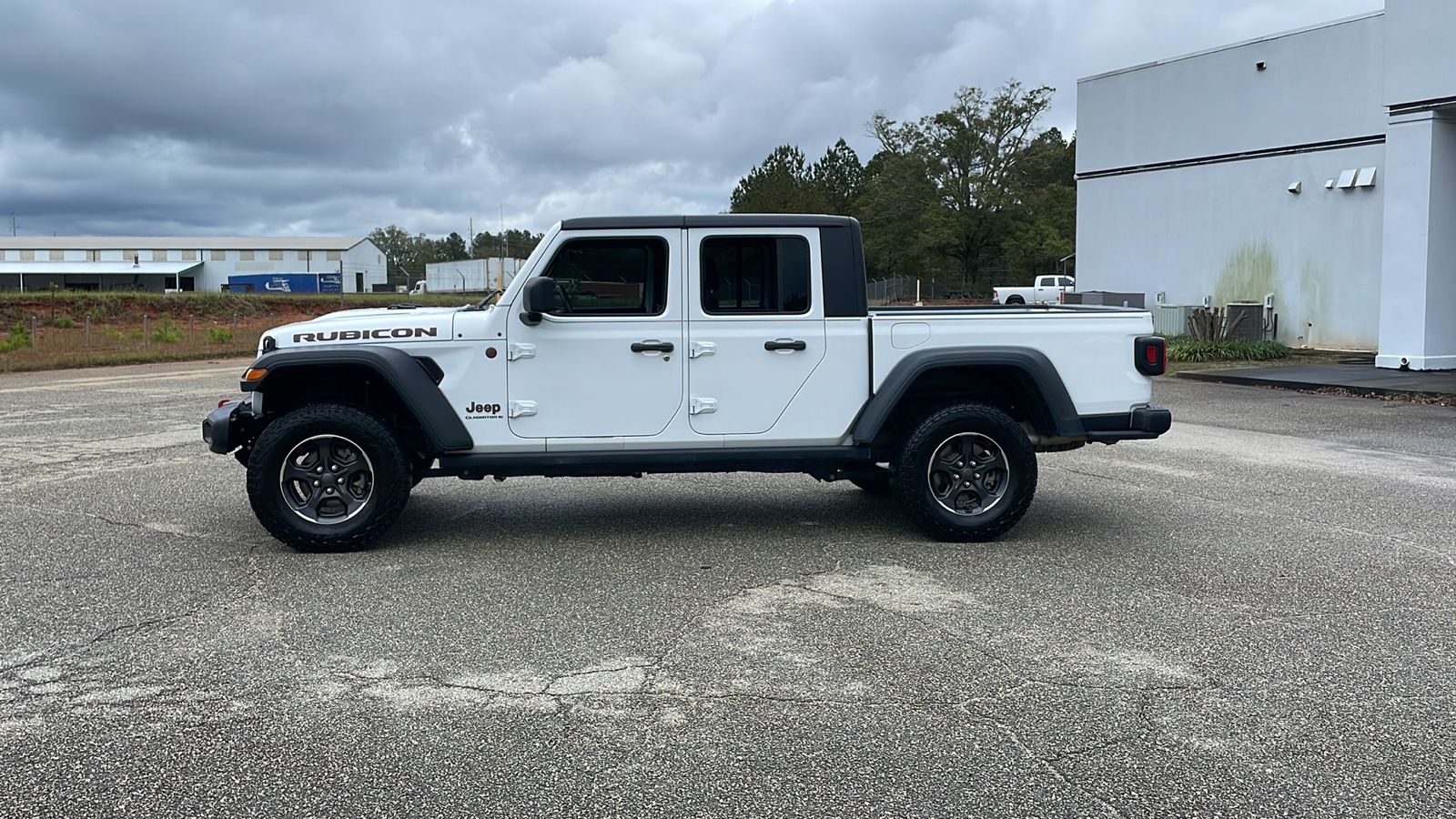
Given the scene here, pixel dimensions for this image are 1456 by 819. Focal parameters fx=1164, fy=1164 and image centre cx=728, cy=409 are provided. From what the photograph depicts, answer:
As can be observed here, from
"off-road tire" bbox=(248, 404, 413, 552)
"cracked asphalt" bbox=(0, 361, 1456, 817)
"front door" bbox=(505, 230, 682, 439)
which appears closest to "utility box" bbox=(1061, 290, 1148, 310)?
"cracked asphalt" bbox=(0, 361, 1456, 817)

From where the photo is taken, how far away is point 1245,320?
23047 millimetres

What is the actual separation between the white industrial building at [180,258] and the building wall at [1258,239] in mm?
79678

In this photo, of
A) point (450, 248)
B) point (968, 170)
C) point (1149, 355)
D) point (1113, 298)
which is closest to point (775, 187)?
point (968, 170)

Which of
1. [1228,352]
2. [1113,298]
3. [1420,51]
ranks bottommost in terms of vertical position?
[1228,352]

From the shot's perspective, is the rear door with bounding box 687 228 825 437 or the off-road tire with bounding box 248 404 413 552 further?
the rear door with bounding box 687 228 825 437

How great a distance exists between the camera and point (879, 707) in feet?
13.7

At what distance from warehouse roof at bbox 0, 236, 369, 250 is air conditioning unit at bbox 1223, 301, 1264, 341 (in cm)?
8972

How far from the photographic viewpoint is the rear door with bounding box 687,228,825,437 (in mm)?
6758

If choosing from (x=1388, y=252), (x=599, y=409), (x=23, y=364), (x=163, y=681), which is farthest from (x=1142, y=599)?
(x=23, y=364)

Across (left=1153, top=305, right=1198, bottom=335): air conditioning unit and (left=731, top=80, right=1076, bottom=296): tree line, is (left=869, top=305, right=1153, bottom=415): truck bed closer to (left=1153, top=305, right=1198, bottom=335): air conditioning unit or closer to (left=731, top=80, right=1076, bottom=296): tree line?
(left=1153, top=305, right=1198, bottom=335): air conditioning unit

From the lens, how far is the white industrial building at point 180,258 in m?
95.1

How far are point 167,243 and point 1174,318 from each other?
98488 mm

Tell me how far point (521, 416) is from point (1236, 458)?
664 cm

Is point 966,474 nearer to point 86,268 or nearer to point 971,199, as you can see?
point 971,199
